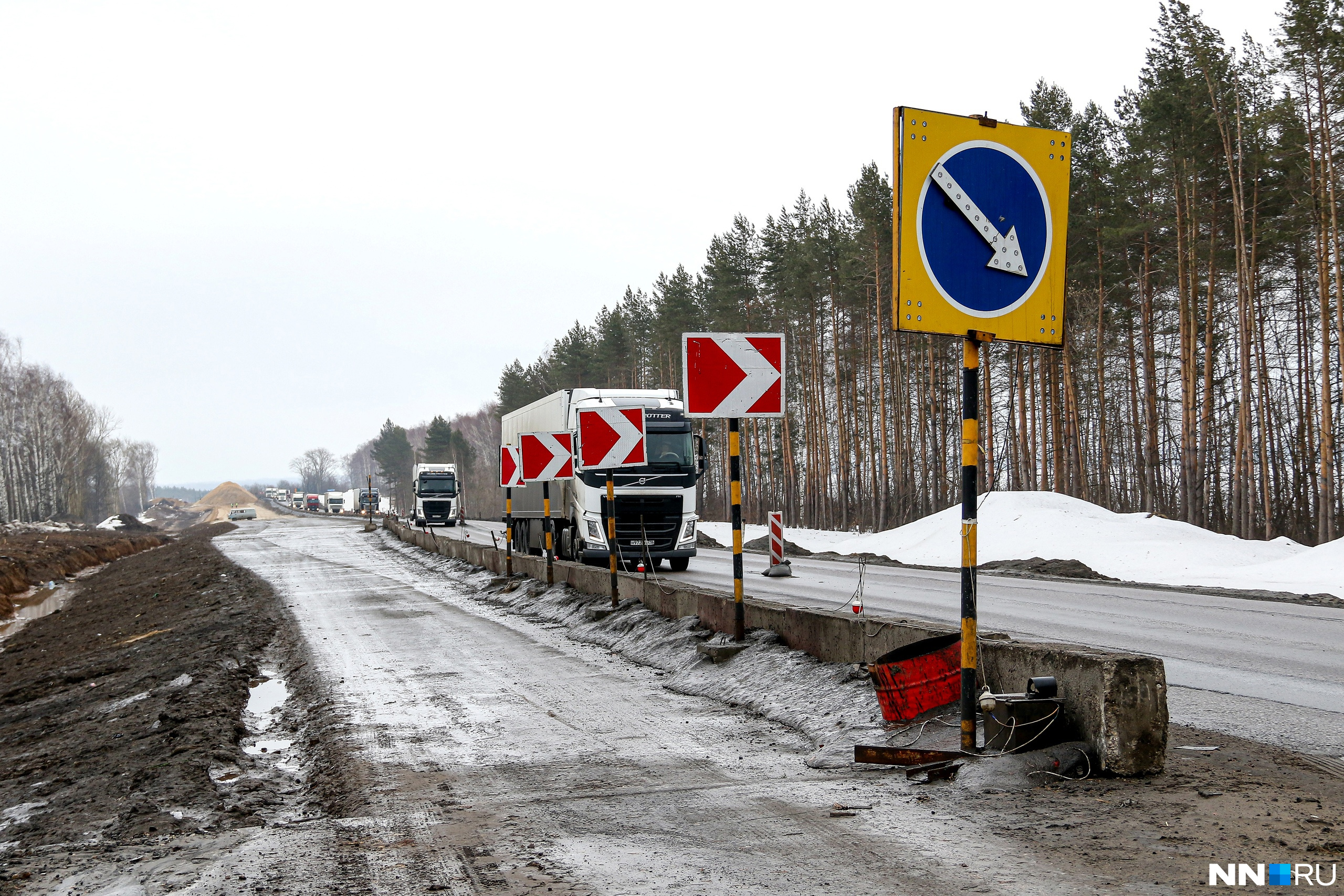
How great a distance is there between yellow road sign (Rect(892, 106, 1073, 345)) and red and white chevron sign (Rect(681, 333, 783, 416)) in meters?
3.88

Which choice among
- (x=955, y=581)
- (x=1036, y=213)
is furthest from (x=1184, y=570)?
(x=1036, y=213)

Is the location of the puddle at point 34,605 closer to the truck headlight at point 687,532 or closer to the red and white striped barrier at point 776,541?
the truck headlight at point 687,532

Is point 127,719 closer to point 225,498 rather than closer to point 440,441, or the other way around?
point 440,441

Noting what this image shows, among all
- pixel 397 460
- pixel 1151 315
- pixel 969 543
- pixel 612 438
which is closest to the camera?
pixel 969 543

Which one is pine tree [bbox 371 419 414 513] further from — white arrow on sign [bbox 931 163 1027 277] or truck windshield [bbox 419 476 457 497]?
white arrow on sign [bbox 931 163 1027 277]

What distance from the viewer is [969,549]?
5594mm

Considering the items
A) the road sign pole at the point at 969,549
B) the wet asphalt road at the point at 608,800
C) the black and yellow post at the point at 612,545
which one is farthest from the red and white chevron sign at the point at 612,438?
the road sign pole at the point at 969,549

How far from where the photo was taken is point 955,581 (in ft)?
66.4

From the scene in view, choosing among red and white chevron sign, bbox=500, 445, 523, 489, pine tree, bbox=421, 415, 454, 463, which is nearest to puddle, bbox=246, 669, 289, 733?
red and white chevron sign, bbox=500, 445, 523, 489

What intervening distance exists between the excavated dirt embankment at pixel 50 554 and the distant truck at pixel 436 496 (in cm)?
1514

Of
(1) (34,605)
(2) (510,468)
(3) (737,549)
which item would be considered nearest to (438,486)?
(1) (34,605)

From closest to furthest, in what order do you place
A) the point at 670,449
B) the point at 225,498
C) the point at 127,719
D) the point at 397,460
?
1. the point at 127,719
2. the point at 670,449
3. the point at 397,460
4. the point at 225,498

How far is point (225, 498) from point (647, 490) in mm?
185491

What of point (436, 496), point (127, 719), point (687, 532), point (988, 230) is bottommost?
point (127, 719)
